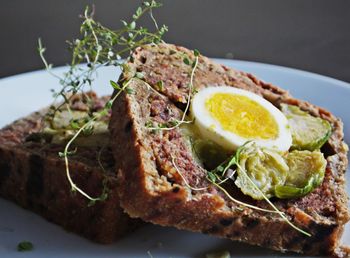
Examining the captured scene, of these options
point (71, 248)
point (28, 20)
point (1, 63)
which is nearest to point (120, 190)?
point (71, 248)

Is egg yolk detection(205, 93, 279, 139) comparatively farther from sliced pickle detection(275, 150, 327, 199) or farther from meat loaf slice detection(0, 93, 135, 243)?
meat loaf slice detection(0, 93, 135, 243)

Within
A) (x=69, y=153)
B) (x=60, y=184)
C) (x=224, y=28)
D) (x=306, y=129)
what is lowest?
(x=224, y=28)

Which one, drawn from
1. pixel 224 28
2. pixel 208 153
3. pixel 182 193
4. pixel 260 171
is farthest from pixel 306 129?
pixel 224 28

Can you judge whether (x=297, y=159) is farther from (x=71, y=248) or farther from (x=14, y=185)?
(x=14, y=185)

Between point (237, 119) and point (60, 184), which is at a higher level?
point (237, 119)

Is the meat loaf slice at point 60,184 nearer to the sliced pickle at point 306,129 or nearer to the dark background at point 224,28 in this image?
the sliced pickle at point 306,129

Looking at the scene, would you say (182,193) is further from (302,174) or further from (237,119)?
(302,174)

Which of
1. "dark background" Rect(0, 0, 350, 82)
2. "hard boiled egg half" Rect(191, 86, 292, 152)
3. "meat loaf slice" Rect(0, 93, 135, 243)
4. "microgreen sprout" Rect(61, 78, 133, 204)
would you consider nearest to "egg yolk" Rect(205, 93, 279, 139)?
"hard boiled egg half" Rect(191, 86, 292, 152)
